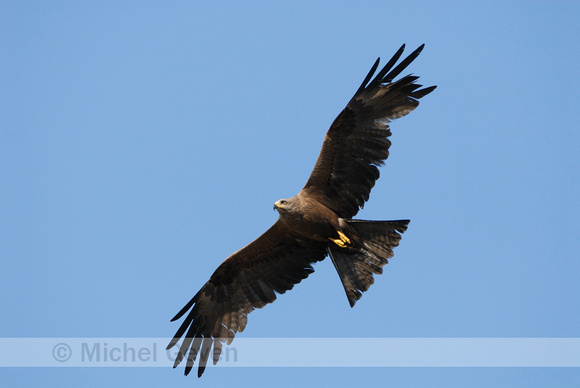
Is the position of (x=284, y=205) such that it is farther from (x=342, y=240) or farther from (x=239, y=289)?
(x=239, y=289)

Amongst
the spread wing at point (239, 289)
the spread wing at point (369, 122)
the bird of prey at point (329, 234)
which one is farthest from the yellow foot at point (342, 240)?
Result: the spread wing at point (369, 122)

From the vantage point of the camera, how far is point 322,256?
450 inches

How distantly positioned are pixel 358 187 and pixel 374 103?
50.8 inches

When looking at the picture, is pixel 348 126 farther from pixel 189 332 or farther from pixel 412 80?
pixel 189 332

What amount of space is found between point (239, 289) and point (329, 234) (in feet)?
6.66

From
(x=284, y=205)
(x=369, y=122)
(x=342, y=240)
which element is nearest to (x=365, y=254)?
(x=342, y=240)

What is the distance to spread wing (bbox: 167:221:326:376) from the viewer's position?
11430 mm

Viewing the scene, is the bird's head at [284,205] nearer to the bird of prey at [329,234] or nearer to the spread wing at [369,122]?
the bird of prey at [329,234]

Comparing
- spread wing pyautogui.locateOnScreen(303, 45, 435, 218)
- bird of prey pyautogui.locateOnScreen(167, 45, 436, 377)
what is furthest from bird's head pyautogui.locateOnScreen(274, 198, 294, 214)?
spread wing pyautogui.locateOnScreen(303, 45, 435, 218)

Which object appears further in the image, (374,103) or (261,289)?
(261,289)

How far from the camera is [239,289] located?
11.8 meters

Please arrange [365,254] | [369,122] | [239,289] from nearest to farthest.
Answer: [369,122]
[365,254]
[239,289]

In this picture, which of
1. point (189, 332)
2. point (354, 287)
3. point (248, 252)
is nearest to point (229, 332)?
point (189, 332)

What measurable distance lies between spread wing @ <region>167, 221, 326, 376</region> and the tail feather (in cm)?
53
